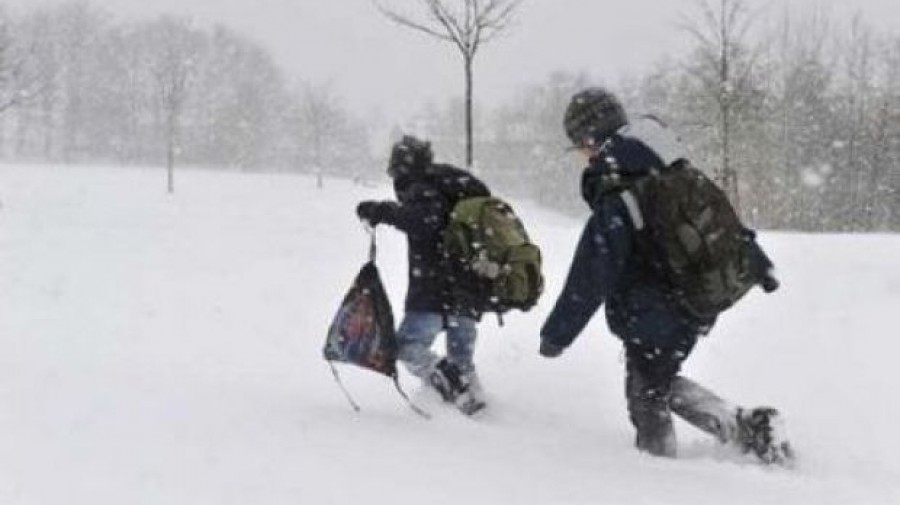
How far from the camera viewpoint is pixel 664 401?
15.8 feet

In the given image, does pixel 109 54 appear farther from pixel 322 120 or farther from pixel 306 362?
pixel 306 362

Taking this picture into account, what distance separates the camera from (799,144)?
53938 millimetres

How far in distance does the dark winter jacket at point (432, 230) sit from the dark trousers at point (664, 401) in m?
1.22

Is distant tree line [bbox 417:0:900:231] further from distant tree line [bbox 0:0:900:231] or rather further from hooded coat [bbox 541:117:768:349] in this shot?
hooded coat [bbox 541:117:768:349]

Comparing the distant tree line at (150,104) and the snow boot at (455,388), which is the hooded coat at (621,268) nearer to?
the snow boot at (455,388)

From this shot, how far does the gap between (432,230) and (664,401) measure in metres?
1.55

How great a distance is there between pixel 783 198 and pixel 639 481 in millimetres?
48055

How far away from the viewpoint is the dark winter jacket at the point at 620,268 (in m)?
4.53

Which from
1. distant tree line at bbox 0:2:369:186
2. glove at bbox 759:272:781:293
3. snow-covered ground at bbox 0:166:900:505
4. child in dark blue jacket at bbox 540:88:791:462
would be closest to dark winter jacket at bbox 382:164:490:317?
snow-covered ground at bbox 0:166:900:505

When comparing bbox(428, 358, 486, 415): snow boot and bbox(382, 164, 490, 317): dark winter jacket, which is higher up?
bbox(382, 164, 490, 317): dark winter jacket

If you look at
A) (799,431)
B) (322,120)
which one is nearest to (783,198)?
(322,120)

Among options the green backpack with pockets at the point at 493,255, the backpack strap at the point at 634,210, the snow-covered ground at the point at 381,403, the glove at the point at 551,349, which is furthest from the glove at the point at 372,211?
the backpack strap at the point at 634,210

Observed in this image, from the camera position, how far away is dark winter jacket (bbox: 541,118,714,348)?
14.9 feet

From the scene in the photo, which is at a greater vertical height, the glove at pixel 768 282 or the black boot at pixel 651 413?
the glove at pixel 768 282
